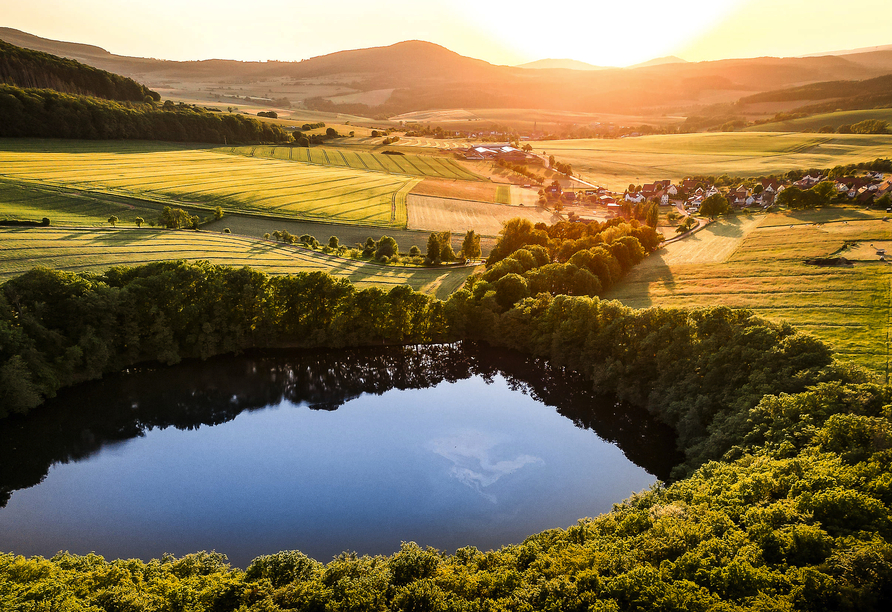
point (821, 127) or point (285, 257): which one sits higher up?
point (821, 127)

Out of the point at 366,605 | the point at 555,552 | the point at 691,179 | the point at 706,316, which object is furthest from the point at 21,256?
the point at 691,179

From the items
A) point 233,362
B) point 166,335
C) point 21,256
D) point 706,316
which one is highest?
point 21,256

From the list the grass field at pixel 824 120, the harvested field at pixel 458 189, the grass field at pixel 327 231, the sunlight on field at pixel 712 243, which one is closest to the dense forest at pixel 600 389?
the sunlight on field at pixel 712 243

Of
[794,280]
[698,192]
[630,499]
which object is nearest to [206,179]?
[630,499]

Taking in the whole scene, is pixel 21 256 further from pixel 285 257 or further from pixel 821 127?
pixel 821 127

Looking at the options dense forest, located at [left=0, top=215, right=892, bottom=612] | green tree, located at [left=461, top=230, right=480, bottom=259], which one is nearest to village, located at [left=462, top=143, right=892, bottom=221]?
green tree, located at [left=461, top=230, right=480, bottom=259]

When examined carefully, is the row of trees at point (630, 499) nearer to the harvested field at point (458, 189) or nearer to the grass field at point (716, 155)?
the harvested field at point (458, 189)

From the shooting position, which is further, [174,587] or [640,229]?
[640,229]
